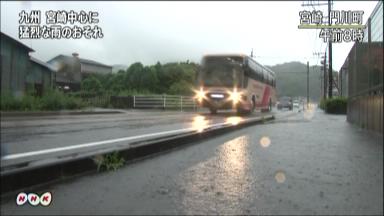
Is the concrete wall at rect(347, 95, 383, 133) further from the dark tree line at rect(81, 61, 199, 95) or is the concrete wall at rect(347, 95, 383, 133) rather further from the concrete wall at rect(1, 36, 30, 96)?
the concrete wall at rect(1, 36, 30, 96)

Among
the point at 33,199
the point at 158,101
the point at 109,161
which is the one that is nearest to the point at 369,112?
the point at 109,161

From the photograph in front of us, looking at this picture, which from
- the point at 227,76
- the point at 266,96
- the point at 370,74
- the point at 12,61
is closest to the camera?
the point at 12,61

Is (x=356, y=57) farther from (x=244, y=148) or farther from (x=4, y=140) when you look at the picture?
(x=4, y=140)

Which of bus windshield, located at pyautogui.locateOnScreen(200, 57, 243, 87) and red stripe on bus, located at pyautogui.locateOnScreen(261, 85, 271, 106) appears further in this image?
red stripe on bus, located at pyautogui.locateOnScreen(261, 85, 271, 106)

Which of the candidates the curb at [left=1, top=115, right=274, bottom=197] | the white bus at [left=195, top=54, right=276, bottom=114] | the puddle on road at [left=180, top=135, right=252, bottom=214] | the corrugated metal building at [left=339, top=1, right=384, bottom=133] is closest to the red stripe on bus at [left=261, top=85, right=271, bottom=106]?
the white bus at [left=195, top=54, right=276, bottom=114]

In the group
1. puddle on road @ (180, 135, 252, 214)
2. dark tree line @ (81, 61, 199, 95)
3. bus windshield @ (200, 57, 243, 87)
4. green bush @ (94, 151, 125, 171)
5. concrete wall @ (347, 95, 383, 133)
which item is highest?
bus windshield @ (200, 57, 243, 87)

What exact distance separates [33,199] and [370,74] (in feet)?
32.5

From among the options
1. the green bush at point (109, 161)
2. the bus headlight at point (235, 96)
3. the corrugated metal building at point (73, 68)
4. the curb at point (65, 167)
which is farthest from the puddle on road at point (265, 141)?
the bus headlight at point (235, 96)

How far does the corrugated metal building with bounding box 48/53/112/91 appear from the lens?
554 cm

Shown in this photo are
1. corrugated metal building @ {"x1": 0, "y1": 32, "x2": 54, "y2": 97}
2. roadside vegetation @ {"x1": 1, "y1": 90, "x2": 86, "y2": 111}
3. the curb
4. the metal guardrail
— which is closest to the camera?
the curb

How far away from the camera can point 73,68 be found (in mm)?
5582

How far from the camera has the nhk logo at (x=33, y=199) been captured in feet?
13.8

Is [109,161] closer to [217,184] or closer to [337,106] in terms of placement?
[217,184]

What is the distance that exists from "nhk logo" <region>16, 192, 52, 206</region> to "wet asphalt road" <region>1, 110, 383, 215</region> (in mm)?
63
